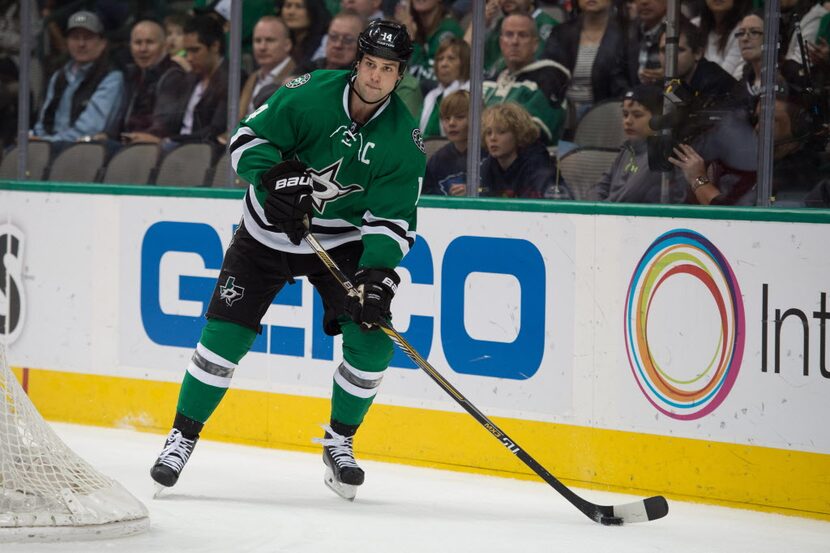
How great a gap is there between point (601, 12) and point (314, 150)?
1.12 meters

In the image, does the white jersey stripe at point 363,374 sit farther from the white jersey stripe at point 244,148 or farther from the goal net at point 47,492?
the goal net at point 47,492

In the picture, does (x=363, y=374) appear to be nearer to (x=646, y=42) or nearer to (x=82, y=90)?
(x=646, y=42)

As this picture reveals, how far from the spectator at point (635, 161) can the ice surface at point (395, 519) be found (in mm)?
869

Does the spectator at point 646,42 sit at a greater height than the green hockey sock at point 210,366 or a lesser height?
greater

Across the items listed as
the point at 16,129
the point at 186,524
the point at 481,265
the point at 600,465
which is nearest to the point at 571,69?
the point at 481,265

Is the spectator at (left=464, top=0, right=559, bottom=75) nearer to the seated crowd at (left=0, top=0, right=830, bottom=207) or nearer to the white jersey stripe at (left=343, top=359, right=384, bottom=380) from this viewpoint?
the seated crowd at (left=0, top=0, right=830, bottom=207)

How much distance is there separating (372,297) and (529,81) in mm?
1140

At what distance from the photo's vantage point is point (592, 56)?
4133mm

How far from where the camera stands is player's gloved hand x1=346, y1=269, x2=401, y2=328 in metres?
3.42

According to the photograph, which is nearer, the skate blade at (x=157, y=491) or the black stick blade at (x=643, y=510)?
the black stick blade at (x=643, y=510)

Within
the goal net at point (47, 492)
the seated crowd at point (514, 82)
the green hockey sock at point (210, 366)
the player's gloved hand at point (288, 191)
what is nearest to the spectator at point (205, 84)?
the seated crowd at point (514, 82)

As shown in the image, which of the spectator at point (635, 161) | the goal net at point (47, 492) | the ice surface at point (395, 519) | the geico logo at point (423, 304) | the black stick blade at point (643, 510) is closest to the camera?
the goal net at point (47, 492)

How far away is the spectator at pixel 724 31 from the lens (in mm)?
3807

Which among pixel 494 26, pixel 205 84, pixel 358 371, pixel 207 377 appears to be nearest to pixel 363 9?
pixel 494 26
